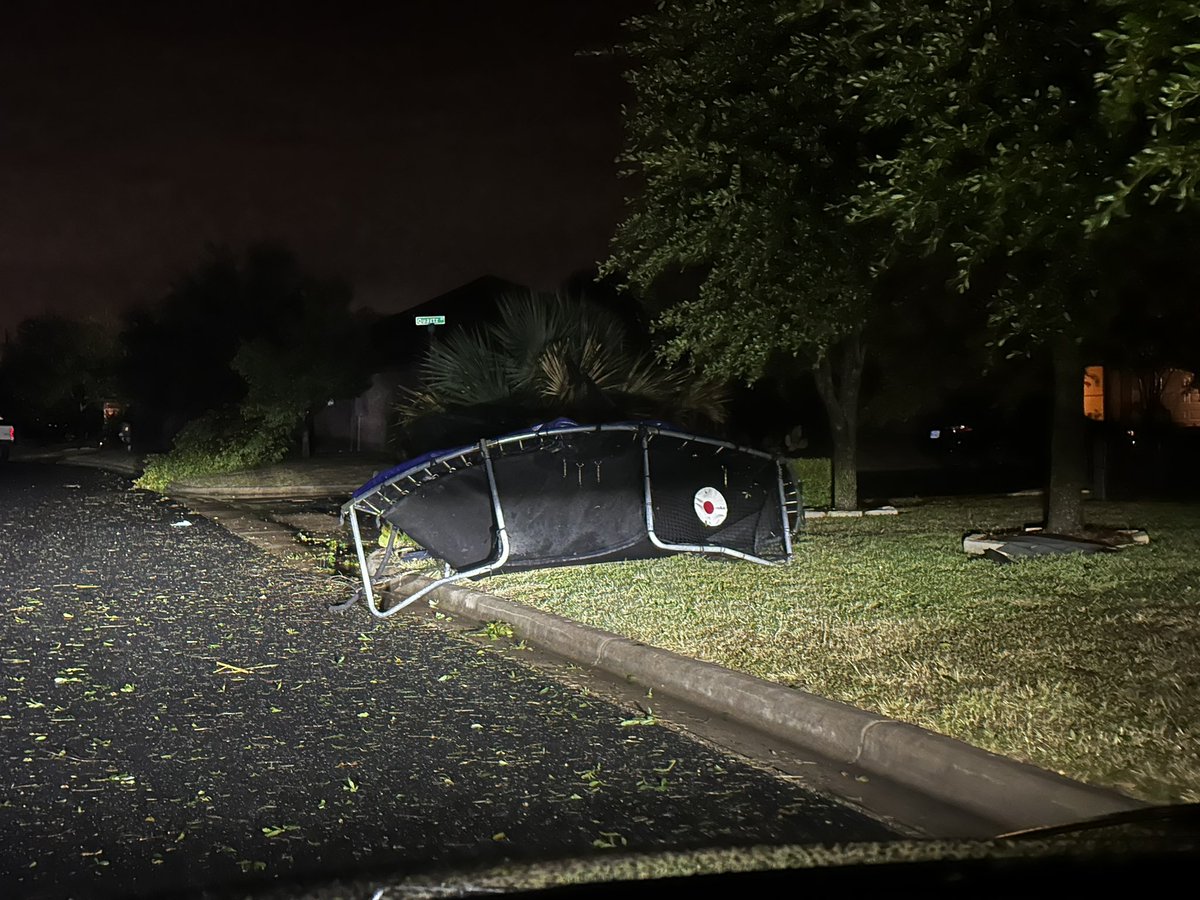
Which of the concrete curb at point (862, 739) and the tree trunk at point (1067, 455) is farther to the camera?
the tree trunk at point (1067, 455)

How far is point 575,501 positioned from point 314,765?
4701mm

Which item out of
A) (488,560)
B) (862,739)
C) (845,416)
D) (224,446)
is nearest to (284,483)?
(224,446)

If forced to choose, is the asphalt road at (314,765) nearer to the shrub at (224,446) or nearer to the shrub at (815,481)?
the shrub at (815,481)

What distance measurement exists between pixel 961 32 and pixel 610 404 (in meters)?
7.61

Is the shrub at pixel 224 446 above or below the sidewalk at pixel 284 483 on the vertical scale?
above

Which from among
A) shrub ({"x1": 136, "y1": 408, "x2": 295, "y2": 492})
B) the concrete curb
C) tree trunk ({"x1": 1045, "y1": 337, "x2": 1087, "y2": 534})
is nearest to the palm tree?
tree trunk ({"x1": 1045, "y1": 337, "x2": 1087, "y2": 534})

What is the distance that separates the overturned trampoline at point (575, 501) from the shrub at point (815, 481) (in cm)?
703

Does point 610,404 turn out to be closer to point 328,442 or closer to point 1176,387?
point 1176,387

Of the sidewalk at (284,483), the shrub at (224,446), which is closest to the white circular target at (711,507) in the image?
the sidewalk at (284,483)

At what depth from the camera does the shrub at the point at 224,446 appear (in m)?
30.1

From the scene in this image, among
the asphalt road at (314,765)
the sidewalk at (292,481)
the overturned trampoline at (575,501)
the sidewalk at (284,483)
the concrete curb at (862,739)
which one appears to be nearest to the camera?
the asphalt road at (314,765)

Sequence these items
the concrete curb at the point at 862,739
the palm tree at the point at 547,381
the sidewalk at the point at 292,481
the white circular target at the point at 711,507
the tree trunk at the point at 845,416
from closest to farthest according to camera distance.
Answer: the concrete curb at the point at 862,739
the white circular target at the point at 711,507
the palm tree at the point at 547,381
the tree trunk at the point at 845,416
the sidewalk at the point at 292,481

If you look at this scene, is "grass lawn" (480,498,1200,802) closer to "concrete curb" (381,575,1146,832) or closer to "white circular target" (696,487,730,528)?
"concrete curb" (381,575,1146,832)

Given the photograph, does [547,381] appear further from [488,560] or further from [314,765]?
[314,765]
